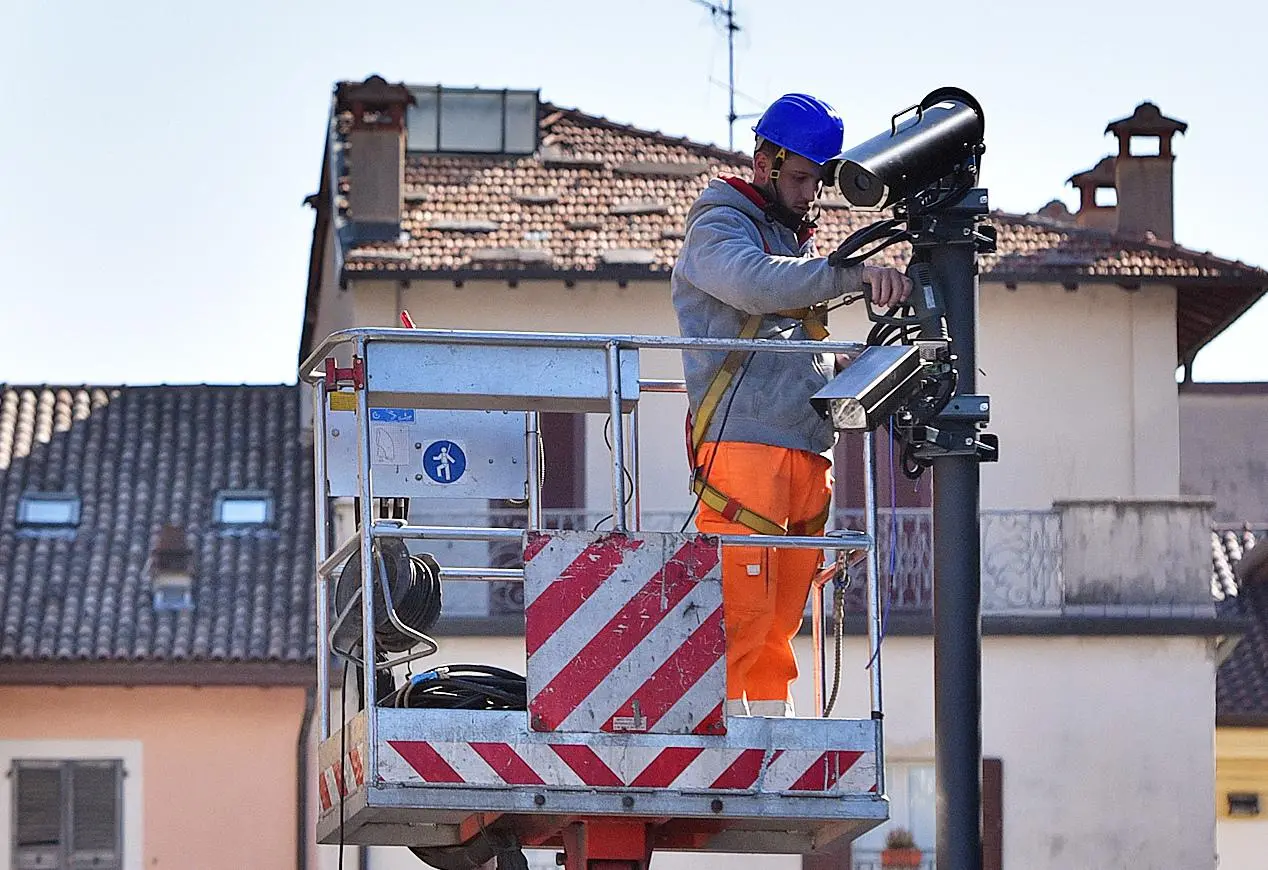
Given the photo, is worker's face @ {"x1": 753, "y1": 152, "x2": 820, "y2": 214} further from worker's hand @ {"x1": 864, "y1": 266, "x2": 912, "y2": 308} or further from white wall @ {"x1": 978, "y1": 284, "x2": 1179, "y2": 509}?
white wall @ {"x1": 978, "y1": 284, "x2": 1179, "y2": 509}

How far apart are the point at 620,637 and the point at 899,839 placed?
15.2m

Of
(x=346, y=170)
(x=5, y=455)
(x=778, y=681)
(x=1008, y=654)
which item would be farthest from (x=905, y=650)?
(x=778, y=681)

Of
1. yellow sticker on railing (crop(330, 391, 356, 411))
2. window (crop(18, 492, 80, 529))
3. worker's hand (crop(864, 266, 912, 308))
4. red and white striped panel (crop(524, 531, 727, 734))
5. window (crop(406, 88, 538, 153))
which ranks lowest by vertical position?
red and white striped panel (crop(524, 531, 727, 734))

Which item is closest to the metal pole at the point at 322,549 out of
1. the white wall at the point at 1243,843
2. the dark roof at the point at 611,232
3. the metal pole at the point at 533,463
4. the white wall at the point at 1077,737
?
the metal pole at the point at 533,463

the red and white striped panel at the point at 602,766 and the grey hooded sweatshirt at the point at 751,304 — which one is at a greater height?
the grey hooded sweatshirt at the point at 751,304

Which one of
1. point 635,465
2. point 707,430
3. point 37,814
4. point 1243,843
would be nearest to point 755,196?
point 707,430

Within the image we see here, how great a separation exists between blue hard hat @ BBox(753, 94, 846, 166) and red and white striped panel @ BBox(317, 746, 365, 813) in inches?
96.3

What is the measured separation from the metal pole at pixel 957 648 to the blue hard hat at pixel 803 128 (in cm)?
64

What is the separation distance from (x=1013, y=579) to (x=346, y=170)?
313 inches

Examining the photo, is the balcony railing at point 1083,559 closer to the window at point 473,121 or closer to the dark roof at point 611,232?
the dark roof at point 611,232

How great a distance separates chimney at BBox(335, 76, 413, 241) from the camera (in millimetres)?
26188

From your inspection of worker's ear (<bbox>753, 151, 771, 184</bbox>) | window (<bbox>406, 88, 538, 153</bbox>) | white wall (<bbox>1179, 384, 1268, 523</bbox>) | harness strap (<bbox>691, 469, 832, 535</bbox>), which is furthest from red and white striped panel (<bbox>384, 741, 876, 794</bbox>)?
white wall (<bbox>1179, 384, 1268, 523</bbox>)

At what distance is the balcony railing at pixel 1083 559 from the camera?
23516 mm

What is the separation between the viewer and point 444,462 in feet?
31.4
